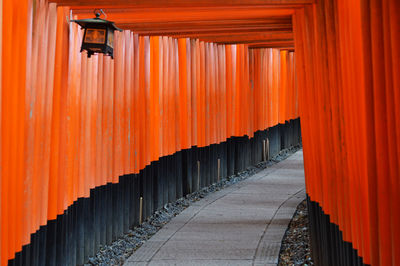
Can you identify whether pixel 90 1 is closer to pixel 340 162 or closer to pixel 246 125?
pixel 340 162

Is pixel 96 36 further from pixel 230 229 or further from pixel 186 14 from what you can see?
pixel 230 229

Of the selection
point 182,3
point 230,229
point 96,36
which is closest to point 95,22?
point 96,36

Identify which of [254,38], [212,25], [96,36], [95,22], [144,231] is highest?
[254,38]

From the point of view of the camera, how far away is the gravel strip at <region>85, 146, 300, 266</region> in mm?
7004

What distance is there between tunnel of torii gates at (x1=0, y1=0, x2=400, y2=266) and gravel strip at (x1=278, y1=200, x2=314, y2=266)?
65cm

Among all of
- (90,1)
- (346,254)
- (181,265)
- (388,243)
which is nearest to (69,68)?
(90,1)

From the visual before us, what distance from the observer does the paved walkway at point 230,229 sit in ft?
22.5

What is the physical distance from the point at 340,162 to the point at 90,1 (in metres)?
3.10

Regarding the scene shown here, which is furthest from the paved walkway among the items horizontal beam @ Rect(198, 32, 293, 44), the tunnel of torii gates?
horizontal beam @ Rect(198, 32, 293, 44)

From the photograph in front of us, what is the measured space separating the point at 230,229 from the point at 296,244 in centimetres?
128

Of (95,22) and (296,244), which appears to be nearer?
(95,22)

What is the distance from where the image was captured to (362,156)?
3.53 metres

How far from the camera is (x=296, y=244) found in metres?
7.38

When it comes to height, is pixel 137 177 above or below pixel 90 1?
below
